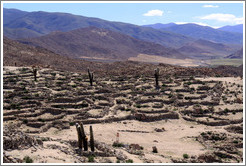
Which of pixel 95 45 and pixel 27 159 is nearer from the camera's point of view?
pixel 27 159

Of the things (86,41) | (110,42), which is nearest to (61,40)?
(86,41)

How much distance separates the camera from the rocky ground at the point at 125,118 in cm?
1764

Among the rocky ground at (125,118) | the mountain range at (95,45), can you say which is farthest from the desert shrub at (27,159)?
the mountain range at (95,45)

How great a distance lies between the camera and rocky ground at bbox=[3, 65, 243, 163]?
1764 centimetres

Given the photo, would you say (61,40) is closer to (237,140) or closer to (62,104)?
(62,104)

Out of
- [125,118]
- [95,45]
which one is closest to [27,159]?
[125,118]

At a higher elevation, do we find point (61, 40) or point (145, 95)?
point (61, 40)

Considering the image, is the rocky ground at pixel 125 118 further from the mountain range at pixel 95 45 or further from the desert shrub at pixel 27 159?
the mountain range at pixel 95 45

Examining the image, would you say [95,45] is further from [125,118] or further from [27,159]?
[27,159]

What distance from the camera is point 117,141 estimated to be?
73.5ft

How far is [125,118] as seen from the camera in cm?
2952

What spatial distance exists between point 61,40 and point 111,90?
112744mm

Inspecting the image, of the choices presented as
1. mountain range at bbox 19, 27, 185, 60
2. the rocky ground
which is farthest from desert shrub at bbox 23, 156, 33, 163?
mountain range at bbox 19, 27, 185, 60

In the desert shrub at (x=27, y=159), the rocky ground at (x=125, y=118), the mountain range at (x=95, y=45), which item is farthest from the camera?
the mountain range at (x=95, y=45)
